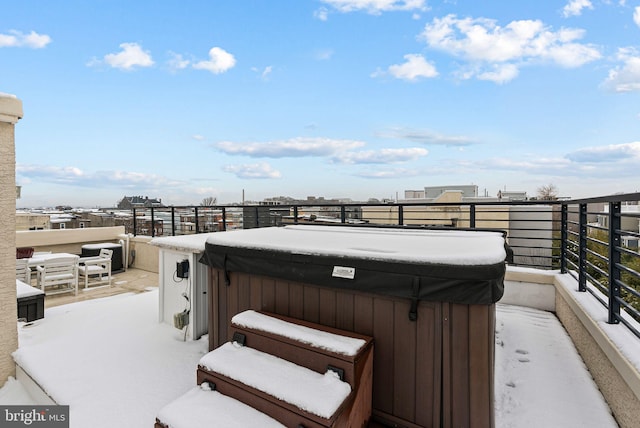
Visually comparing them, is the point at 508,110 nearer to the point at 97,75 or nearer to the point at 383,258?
the point at 383,258

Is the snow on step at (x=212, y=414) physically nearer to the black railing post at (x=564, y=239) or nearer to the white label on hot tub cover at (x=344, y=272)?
the white label on hot tub cover at (x=344, y=272)

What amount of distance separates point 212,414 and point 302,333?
0.56 metres

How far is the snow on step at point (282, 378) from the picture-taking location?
4.32 feet

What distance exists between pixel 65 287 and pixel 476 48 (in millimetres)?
9233

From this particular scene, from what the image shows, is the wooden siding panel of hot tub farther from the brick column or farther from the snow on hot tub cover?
the brick column

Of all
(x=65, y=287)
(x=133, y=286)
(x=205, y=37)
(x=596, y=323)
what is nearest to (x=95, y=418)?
(x=596, y=323)

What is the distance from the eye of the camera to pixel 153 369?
235cm

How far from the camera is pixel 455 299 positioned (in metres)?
1.42

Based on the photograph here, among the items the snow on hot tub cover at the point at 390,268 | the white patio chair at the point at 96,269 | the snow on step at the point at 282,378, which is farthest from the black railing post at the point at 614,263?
the white patio chair at the point at 96,269

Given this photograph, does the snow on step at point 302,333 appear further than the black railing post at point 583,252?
No

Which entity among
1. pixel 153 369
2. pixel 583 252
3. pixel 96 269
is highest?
pixel 583 252

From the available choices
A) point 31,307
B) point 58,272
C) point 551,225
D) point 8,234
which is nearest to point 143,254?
point 58,272

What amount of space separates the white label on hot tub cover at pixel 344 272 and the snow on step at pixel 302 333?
0.32 meters

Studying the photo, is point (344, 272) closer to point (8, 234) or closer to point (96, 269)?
point (8, 234)
